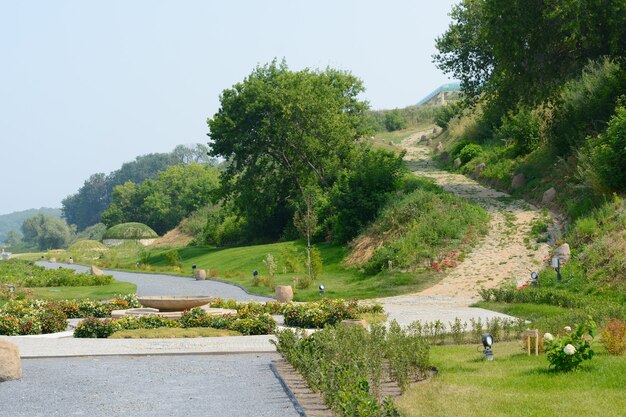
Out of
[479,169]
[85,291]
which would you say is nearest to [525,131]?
[479,169]

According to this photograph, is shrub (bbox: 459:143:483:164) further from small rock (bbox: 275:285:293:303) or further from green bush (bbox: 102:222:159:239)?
green bush (bbox: 102:222:159:239)

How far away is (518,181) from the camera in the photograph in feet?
133

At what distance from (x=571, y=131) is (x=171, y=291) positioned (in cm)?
1958

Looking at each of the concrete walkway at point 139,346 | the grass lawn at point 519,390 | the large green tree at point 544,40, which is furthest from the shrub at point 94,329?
the large green tree at point 544,40

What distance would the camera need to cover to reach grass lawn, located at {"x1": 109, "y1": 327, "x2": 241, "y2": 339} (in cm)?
1819

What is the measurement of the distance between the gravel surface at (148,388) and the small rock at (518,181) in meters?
27.7

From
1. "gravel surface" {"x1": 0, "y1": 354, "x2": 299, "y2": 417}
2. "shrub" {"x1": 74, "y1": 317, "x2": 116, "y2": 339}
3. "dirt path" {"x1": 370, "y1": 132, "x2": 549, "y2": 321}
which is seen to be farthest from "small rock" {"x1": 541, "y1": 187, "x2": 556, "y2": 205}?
"gravel surface" {"x1": 0, "y1": 354, "x2": 299, "y2": 417}

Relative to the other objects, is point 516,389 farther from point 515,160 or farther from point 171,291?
point 515,160

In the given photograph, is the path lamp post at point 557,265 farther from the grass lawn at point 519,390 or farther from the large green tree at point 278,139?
the large green tree at point 278,139

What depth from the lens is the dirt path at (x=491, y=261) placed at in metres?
25.3

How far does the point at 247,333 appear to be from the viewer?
18516 millimetres

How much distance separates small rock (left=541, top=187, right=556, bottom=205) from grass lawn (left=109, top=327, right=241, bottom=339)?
2157cm

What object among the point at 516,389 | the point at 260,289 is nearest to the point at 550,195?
the point at 260,289

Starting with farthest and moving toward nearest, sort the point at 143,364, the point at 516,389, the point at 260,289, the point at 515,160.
→ the point at 515,160 → the point at 260,289 → the point at 143,364 → the point at 516,389
